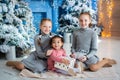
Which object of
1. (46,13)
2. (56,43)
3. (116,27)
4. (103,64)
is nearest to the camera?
(56,43)

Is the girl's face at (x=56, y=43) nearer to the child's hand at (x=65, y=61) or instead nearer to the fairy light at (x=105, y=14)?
the child's hand at (x=65, y=61)

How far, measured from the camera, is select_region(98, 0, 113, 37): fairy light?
6785mm

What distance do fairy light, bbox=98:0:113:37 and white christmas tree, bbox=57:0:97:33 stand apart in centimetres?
98

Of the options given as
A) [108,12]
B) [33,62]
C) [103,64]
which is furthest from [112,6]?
[33,62]

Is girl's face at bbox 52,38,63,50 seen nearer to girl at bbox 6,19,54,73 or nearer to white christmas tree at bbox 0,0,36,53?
girl at bbox 6,19,54,73

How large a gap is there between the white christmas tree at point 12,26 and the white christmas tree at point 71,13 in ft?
4.81

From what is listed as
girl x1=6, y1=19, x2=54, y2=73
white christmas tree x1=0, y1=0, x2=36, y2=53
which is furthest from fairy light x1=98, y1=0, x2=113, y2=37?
girl x1=6, y1=19, x2=54, y2=73

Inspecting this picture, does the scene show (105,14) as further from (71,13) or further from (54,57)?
(54,57)

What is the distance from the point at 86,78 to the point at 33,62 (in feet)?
2.35

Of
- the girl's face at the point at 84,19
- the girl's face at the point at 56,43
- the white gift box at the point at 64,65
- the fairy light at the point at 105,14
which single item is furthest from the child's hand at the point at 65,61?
the fairy light at the point at 105,14

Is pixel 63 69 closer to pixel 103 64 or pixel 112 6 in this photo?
pixel 103 64

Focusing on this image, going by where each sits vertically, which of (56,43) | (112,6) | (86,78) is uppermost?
(112,6)

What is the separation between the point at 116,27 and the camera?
6.77 metres

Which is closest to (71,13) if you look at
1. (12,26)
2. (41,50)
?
(12,26)
